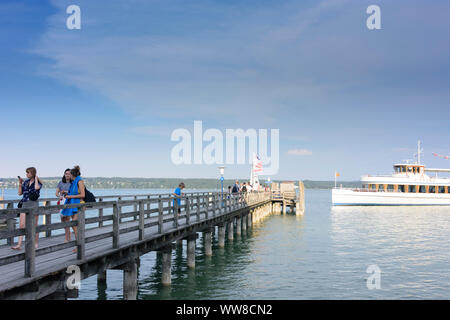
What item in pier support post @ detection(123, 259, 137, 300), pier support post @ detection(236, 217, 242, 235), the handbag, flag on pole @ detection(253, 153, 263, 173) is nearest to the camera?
the handbag

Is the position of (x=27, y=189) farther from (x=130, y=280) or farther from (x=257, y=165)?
(x=257, y=165)

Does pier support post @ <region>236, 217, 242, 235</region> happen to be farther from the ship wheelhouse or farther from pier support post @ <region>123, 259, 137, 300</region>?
the ship wheelhouse

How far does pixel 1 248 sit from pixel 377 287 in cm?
1236

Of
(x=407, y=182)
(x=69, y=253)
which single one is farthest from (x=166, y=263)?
(x=407, y=182)

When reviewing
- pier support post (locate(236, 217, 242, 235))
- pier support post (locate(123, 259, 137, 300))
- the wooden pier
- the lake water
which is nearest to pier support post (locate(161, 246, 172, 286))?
the wooden pier

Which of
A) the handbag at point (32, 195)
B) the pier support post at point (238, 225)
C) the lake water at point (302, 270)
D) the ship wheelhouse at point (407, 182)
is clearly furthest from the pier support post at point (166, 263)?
the ship wheelhouse at point (407, 182)

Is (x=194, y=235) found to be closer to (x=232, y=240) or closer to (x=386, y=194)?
(x=232, y=240)

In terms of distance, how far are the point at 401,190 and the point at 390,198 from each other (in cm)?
272

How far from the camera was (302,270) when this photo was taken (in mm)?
18641

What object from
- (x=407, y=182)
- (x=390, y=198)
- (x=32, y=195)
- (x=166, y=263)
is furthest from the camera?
(x=407, y=182)

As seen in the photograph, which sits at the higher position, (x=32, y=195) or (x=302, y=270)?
(x=32, y=195)

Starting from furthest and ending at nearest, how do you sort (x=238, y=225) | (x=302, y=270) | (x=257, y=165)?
(x=257, y=165)
(x=238, y=225)
(x=302, y=270)

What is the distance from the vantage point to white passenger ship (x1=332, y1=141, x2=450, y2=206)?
2525 inches
